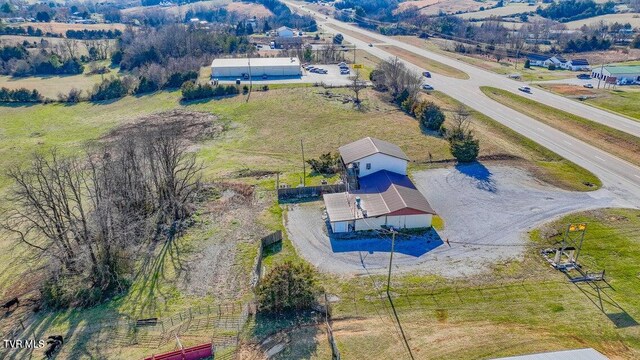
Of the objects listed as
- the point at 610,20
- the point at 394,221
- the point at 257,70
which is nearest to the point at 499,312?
A: the point at 394,221

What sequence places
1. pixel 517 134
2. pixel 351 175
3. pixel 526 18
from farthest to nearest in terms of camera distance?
1. pixel 526 18
2. pixel 517 134
3. pixel 351 175

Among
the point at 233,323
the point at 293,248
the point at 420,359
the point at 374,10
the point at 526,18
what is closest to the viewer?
the point at 420,359

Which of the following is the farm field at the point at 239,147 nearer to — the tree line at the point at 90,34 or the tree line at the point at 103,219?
the tree line at the point at 103,219

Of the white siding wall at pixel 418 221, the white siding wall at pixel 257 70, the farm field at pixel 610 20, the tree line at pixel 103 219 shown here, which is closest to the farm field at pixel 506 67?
the white siding wall at pixel 257 70

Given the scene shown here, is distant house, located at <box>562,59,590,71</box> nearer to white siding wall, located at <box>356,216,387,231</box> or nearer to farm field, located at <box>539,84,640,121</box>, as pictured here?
farm field, located at <box>539,84,640,121</box>

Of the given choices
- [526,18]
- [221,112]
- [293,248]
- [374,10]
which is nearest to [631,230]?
[293,248]

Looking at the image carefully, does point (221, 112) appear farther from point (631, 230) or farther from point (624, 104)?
point (624, 104)
